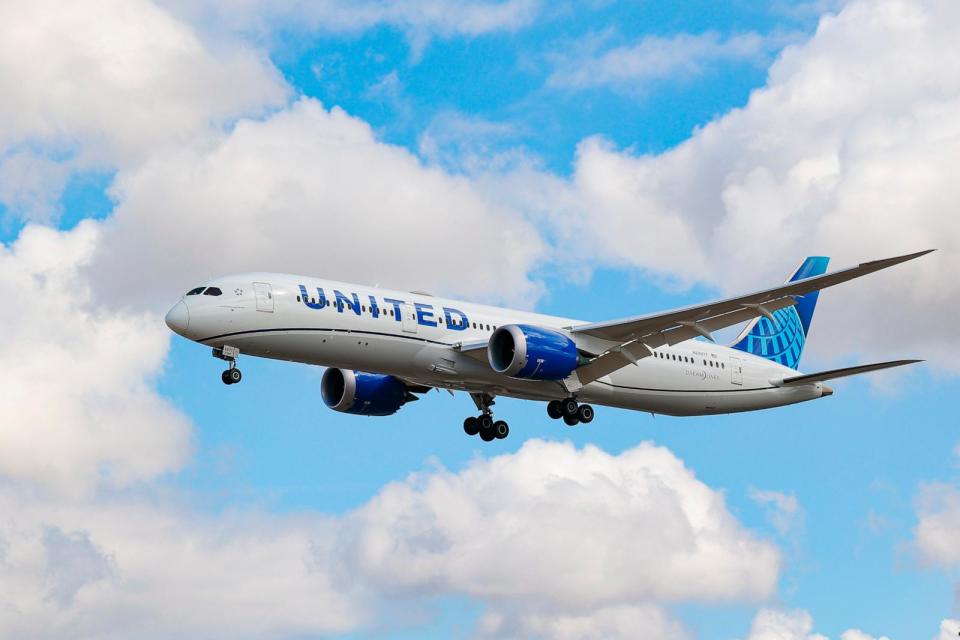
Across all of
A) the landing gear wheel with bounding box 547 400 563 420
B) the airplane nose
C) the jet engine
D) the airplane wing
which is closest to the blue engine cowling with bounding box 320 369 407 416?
the jet engine

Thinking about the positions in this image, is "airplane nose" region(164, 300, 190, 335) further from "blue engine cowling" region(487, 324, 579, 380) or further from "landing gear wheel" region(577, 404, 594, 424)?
"landing gear wheel" region(577, 404, 594, 424)

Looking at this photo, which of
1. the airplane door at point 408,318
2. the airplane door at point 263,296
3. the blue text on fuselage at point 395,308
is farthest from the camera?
the airplane door at point 408,318

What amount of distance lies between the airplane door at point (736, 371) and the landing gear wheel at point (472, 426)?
33.4ft

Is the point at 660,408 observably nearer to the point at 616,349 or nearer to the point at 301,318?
the point at 616,349

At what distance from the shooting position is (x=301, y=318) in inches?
1560

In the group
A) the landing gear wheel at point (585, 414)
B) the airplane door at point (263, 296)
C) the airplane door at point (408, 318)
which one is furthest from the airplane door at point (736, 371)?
the airplane door at point (263, 296)

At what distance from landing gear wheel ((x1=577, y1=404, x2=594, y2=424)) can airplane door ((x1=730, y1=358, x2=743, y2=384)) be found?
713 centimetres

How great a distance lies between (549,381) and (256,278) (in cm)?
1056

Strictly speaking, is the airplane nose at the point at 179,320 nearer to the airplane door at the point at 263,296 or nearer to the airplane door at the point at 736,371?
the airplane door at the point at 263,296

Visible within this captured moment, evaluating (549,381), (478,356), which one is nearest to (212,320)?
(478,356)

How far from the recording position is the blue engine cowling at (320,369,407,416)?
162 ft

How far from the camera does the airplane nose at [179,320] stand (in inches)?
1512

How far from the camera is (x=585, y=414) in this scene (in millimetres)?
46250

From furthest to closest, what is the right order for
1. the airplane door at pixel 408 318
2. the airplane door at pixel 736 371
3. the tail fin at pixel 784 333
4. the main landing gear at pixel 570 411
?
the tail fin at pixel 784 333 < the airplane door at pixel 736 371 < the main landing gear at pixel 570 411 < the airplane door at pixel 408 318
